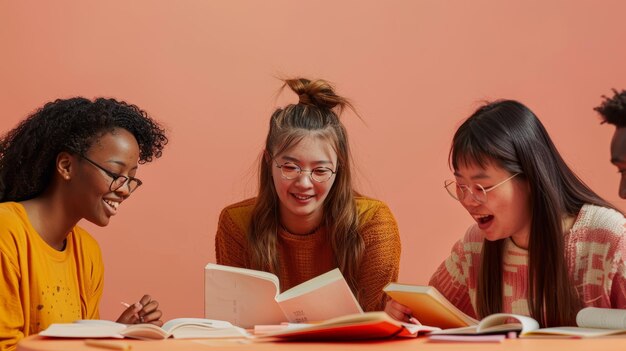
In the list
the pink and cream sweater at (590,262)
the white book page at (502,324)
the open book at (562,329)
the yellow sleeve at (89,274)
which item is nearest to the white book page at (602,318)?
the open book at (562,329)

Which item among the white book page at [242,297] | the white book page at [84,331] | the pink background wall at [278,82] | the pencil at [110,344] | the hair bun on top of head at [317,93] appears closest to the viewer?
the pencil at [110,344]

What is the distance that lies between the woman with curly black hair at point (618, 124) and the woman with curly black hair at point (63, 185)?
1.31 meters

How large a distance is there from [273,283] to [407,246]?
179 centimetres

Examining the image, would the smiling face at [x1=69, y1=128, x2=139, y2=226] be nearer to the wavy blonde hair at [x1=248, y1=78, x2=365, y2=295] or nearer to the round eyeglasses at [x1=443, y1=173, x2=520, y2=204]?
the wavy blonde hair at [x1=248, y1=78, x2=365, y2=295]

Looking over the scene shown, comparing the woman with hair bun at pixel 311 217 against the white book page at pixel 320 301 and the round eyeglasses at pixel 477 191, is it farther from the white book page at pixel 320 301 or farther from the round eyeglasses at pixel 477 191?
the white book page at pixel 320 301

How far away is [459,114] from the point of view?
387 centimetres

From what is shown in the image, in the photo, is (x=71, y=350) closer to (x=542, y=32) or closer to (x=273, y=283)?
(x=273, y=283)

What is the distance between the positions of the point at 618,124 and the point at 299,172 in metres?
0.92

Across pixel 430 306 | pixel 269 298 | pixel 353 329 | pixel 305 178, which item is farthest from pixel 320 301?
pixel 305 178

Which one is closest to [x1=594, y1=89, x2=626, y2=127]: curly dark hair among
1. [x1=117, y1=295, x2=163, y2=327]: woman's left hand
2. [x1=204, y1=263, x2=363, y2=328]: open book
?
[x1=204, y1=263, x2=363, y2=328]: open book

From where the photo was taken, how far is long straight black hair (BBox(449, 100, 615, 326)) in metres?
2.23

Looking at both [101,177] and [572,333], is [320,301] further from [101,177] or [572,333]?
[101,177]

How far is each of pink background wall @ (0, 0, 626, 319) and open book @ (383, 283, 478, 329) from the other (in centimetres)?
165

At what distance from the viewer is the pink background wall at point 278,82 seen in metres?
3.83
